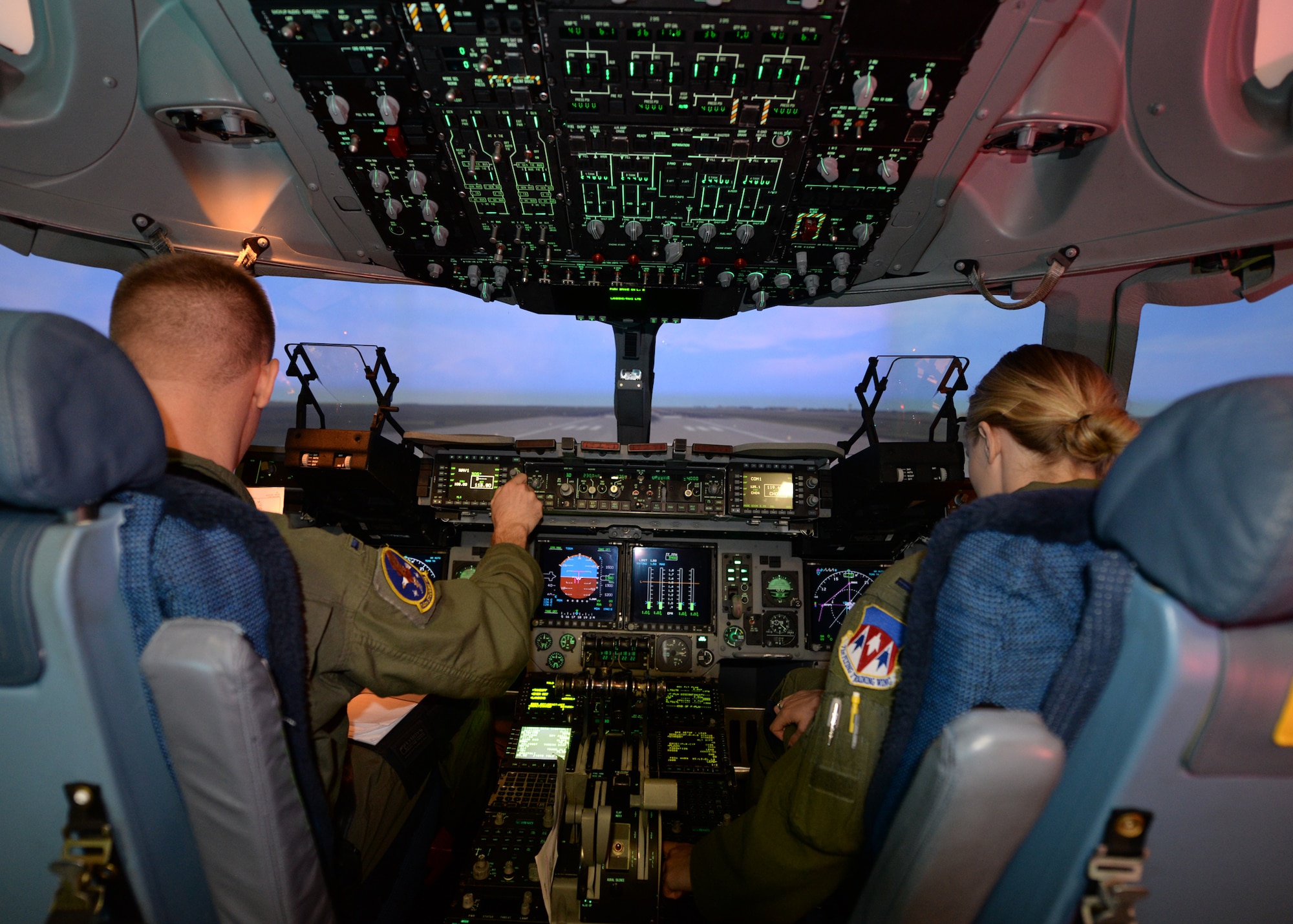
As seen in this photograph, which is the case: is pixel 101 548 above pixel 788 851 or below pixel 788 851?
above

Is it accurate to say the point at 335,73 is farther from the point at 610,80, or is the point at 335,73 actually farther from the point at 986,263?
the point at 986,263

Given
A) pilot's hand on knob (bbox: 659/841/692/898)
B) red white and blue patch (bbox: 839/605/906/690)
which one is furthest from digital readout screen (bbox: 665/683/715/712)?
red white and blue patch (bbox: 839/605/906/690)

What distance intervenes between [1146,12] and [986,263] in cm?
80

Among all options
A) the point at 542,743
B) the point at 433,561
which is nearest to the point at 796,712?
the point at 542,743

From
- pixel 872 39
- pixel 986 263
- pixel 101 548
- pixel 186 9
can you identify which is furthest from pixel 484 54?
pixel 986 263

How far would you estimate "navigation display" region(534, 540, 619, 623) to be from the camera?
2.69 meters

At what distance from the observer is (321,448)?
2.27 m

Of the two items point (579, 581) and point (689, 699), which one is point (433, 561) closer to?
point (579, 581)

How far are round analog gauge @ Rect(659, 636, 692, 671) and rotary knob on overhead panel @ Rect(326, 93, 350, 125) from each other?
7.01ft

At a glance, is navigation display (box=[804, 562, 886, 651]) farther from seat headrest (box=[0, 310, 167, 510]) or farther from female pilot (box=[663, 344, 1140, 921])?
seat headrest (box=[0, 310, 167, 510])

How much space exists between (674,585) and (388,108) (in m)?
2.00

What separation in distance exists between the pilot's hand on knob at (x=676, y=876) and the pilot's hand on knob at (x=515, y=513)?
0.95 m

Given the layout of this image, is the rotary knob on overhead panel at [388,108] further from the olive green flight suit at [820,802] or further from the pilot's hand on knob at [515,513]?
the olive green flight suit at [820,802]

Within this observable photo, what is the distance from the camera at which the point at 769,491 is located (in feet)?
8.28
